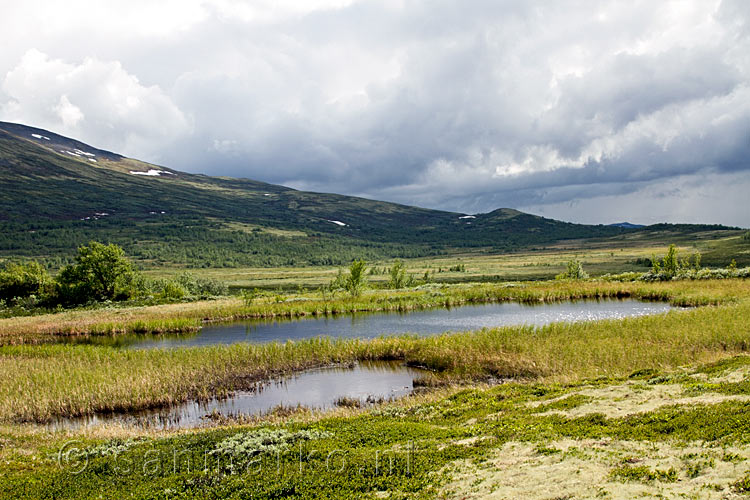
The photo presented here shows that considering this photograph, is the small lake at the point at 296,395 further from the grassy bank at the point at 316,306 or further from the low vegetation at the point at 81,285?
the low vegetation at the point at 81,285

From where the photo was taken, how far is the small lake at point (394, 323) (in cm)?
4169

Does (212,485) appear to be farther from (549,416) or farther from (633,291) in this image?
(633,291)

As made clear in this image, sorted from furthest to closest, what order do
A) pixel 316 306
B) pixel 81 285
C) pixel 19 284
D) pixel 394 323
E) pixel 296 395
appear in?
pixel 19 284
pixel 81 285
pixel 316 306
pixel 394 323
pixel 296 395

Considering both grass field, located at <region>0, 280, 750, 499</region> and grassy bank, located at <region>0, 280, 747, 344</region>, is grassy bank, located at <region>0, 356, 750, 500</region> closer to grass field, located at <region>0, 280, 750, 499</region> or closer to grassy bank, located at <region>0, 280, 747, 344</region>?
grass field, located at <region>0, 280, 750, 499</region>

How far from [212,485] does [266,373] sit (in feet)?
56.8

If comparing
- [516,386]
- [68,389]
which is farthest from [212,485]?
[68,389]

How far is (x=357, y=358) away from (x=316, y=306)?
89.5 feet

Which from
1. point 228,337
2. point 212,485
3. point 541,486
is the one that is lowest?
point 228,337

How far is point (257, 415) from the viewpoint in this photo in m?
20.1

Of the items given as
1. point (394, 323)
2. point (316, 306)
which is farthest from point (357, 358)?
point (316, 306)

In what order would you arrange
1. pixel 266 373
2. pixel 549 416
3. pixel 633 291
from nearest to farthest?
1. pixel 549 416
2. pixel 266 373
3. pixel 633 291

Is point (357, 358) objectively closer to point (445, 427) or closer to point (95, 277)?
point (445, 427)

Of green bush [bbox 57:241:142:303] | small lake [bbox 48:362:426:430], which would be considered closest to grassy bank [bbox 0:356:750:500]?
small lake [bbox 48:362:426:430]

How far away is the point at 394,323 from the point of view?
46.3m
